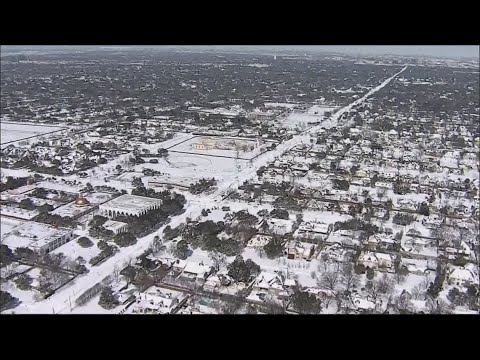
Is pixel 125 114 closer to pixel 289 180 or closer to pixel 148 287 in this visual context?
pixel 289 180

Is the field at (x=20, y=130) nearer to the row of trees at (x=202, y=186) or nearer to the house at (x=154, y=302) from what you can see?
the row of trees at (x=202, y=186)

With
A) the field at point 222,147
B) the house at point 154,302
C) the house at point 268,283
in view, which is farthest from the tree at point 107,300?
the field at point 222,147

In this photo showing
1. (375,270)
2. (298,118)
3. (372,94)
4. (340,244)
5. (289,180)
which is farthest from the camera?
(372,94)

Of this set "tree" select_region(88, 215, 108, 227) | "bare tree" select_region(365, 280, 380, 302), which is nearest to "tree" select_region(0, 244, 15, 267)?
"tree" select_region(88, 215, 108, 227)

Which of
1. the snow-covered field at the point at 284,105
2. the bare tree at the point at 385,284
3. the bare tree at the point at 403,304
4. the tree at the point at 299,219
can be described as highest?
the snow-covered field at the point at 284,105


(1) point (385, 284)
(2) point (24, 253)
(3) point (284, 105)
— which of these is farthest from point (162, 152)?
(3) point (284, 105)
